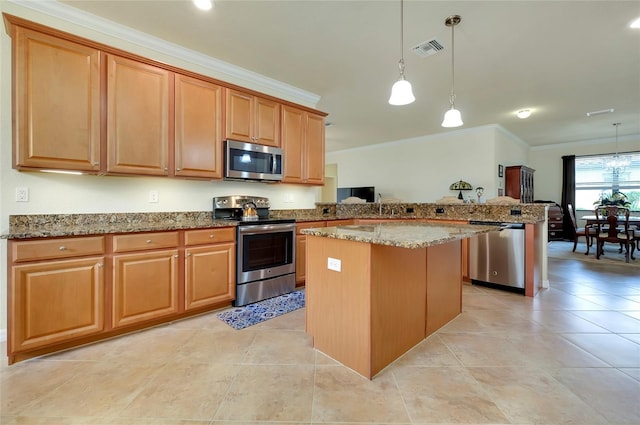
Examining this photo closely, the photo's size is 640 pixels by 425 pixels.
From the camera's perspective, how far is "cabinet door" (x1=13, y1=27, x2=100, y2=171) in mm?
2008

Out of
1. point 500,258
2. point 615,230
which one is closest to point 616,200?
point 615,230

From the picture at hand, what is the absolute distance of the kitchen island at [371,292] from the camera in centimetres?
168

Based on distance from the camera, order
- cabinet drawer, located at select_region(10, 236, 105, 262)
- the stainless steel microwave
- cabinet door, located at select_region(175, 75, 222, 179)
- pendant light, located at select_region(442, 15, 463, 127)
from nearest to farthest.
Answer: cabinet drawer, located at select_region(10, 236, 105, 262) < pendant light, located at select_region(442, 15, 463, 127) < cabinet door, located at select_region(175, 75, 222, 179) < the stainless steel microwave

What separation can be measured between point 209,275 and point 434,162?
5.73 meters

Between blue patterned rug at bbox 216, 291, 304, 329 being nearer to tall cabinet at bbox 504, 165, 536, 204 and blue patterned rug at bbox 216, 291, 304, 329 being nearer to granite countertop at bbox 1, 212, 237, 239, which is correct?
granite countertop at bbox 1, 212, 237, 239

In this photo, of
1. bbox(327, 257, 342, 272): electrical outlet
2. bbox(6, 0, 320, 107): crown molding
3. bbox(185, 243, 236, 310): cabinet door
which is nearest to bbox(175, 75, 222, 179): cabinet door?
bbox(6, 0, 320, 107): crown molding

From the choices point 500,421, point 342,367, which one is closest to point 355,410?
point 342,367

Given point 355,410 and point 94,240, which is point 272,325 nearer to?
point 355,410

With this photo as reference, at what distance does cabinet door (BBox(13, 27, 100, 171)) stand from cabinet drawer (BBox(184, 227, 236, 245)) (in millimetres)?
927

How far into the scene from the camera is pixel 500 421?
4.53 feet

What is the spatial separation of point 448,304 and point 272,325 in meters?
1.60

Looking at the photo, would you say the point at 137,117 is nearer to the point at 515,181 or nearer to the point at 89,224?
the point at 89,224

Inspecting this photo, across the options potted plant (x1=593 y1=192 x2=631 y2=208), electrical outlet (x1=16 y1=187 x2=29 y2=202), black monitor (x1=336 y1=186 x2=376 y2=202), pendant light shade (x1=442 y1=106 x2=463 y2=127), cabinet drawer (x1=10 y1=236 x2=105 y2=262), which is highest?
pendant light shade (x1=442 y1=106 x2=463 y2=127)

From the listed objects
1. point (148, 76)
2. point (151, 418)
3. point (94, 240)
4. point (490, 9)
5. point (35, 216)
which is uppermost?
point (490, 9)
